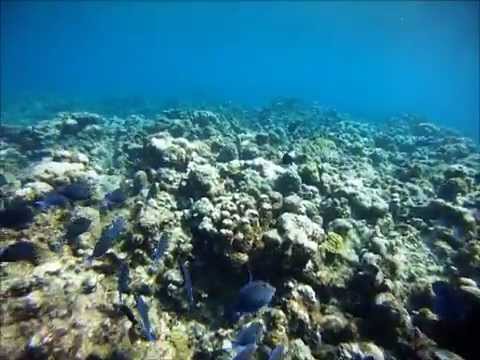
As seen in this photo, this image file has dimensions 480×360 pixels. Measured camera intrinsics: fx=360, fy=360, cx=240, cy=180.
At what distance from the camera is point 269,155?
10672mm

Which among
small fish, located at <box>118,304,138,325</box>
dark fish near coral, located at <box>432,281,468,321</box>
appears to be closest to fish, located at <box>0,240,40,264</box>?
small fish, located at <box>118,304,138,325</box>

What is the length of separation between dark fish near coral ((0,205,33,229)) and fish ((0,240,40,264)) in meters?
0.85

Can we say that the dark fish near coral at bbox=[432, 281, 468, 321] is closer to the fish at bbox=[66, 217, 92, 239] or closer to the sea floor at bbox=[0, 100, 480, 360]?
the sea floor at bbox=[0, 100, 480, 360]

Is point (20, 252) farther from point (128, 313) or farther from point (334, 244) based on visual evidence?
point (334, 244)

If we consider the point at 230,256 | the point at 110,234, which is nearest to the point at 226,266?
the point at 230,256

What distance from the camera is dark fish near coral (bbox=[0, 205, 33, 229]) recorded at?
596 centimetres

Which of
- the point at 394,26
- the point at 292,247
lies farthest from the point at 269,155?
the point at 394,26

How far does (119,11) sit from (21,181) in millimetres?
66847

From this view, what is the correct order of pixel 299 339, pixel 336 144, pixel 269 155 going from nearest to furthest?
pixel 299 339 < pixel 269 155 < pixel 336 144

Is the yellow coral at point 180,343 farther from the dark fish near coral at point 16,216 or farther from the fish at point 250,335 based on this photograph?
the dark fish near coral at point 16,216

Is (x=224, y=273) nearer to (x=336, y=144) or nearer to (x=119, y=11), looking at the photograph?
(x=336, y=144)

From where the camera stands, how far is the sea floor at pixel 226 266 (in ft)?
15.3

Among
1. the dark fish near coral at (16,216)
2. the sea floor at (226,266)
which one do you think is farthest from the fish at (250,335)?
the dark fish near coral at (16,216)

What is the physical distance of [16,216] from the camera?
5.99 meters
